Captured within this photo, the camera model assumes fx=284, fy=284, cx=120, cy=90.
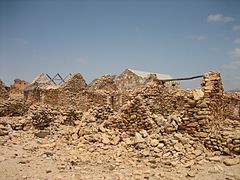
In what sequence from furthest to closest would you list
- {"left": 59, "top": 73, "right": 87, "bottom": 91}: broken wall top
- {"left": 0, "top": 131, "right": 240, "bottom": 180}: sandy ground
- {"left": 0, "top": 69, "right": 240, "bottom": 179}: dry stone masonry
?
{"left": 59, "top": 73, "right": 87, "bottom": 91}: broken wall top
{"left": 0, "top": 69, "right": 240, "bottom": 179}: dry stone masonry
{"left": 0, "top": 131, "right": 240, "bottom": 180}: sandy ground

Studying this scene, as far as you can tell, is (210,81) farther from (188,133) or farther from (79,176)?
(79,176)

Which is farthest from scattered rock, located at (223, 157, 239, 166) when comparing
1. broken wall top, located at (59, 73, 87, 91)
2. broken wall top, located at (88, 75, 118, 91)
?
broken wall top, located at (88, 75, 118, 91)

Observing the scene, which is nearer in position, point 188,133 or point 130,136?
point 188,133

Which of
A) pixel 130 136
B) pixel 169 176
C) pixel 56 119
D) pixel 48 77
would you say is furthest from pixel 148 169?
pixel 48 77

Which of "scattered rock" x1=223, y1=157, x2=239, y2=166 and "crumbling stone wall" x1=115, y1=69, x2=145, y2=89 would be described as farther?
"crumbling stone wall" x1=115, y1=69, x2=145, y2=89

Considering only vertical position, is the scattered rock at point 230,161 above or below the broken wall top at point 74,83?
below

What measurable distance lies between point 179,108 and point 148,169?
26.3ft

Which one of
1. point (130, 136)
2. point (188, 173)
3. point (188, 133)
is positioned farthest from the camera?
point (130, 136)

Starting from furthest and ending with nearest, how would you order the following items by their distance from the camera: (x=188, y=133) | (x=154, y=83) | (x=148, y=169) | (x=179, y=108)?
(x=179, y=108)
(x=154, y=83)
(x=188, y=133)
(x=148, y=169)

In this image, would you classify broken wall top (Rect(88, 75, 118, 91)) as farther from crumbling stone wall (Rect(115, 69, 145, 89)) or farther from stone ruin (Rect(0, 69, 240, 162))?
stone ruin (Rect(0, 69, 240, 162))

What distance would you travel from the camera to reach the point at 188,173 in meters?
6.60

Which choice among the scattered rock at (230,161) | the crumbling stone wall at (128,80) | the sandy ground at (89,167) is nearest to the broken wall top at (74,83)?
the crumbling stone wall at (128,80)

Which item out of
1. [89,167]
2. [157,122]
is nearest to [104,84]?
[157,122]

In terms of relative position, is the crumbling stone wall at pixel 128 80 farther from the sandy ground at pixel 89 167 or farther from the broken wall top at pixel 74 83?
the sandy ground at pixel 89 167
